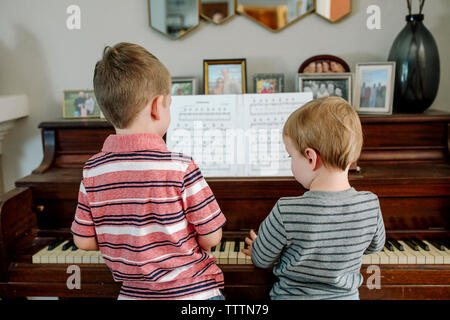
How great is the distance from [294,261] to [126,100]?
0.70m

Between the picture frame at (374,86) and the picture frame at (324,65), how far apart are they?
3.9 inches

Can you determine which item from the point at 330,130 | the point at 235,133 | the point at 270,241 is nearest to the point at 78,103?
the point at 235,133

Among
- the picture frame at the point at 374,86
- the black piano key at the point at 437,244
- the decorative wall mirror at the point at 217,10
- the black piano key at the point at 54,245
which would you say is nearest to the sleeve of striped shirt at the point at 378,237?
the black piano key at the point at 437,244

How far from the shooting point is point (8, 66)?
7.76 feet

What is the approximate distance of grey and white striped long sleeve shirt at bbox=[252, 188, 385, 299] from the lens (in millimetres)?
1204

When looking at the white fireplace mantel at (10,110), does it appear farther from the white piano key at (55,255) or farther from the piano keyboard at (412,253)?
the piano keyboard at (412,253)

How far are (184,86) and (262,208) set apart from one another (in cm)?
85

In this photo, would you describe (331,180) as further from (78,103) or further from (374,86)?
(78,103)

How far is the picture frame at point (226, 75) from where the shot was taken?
218 centimetres

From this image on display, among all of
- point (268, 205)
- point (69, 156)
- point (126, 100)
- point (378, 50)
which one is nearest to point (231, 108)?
point (268, 205)

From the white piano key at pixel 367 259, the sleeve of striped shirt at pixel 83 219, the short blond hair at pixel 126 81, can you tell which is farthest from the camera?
the white piano key at pixel 367 259

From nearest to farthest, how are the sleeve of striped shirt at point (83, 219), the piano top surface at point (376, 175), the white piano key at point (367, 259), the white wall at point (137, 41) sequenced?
the sleeve of striped shirt at point (83, 219), the white piano key at point (367, 259), the piano top surface at point (376, 175), the white wall at point (137, 41)

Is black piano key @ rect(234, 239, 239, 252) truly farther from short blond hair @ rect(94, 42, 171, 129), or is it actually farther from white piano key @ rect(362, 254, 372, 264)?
short blond hair @ rect(94, 42, 171, 129)

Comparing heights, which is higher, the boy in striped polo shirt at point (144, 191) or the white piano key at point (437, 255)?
the boy in striped polo shirt at point (144, 191)
